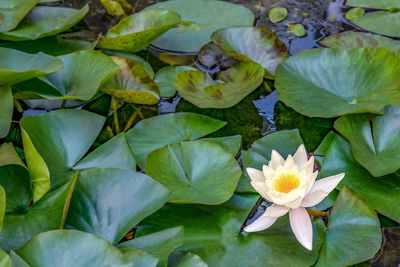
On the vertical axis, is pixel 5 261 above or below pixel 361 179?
above

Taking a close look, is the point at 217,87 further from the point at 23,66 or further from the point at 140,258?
the point at 140,258

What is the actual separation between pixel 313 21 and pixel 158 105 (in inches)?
23.5

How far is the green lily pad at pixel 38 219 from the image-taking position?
108 cm

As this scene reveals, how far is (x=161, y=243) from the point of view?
3.48 feet

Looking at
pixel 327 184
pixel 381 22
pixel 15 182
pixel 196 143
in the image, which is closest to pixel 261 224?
pixel 327 184

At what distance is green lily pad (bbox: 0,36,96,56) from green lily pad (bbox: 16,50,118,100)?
0.14 metres

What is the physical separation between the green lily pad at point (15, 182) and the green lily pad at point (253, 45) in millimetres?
638

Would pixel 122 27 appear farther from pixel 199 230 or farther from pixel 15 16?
pixel 199 230

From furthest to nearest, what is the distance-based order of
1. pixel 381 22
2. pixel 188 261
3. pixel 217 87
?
pixel 381 22 → pixel 217 87 → pixel 188 261

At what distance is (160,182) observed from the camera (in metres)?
1.20

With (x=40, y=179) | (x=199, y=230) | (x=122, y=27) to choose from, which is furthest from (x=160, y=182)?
(x=122, y=27)

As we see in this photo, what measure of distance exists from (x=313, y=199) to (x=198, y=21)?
33.5 inches

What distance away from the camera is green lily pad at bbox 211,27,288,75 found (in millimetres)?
1569

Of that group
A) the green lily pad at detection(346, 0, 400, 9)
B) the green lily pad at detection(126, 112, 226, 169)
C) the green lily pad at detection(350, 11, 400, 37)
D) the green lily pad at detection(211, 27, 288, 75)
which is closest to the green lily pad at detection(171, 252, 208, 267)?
the green lily pad at detection(126, 112, 226, 169)
